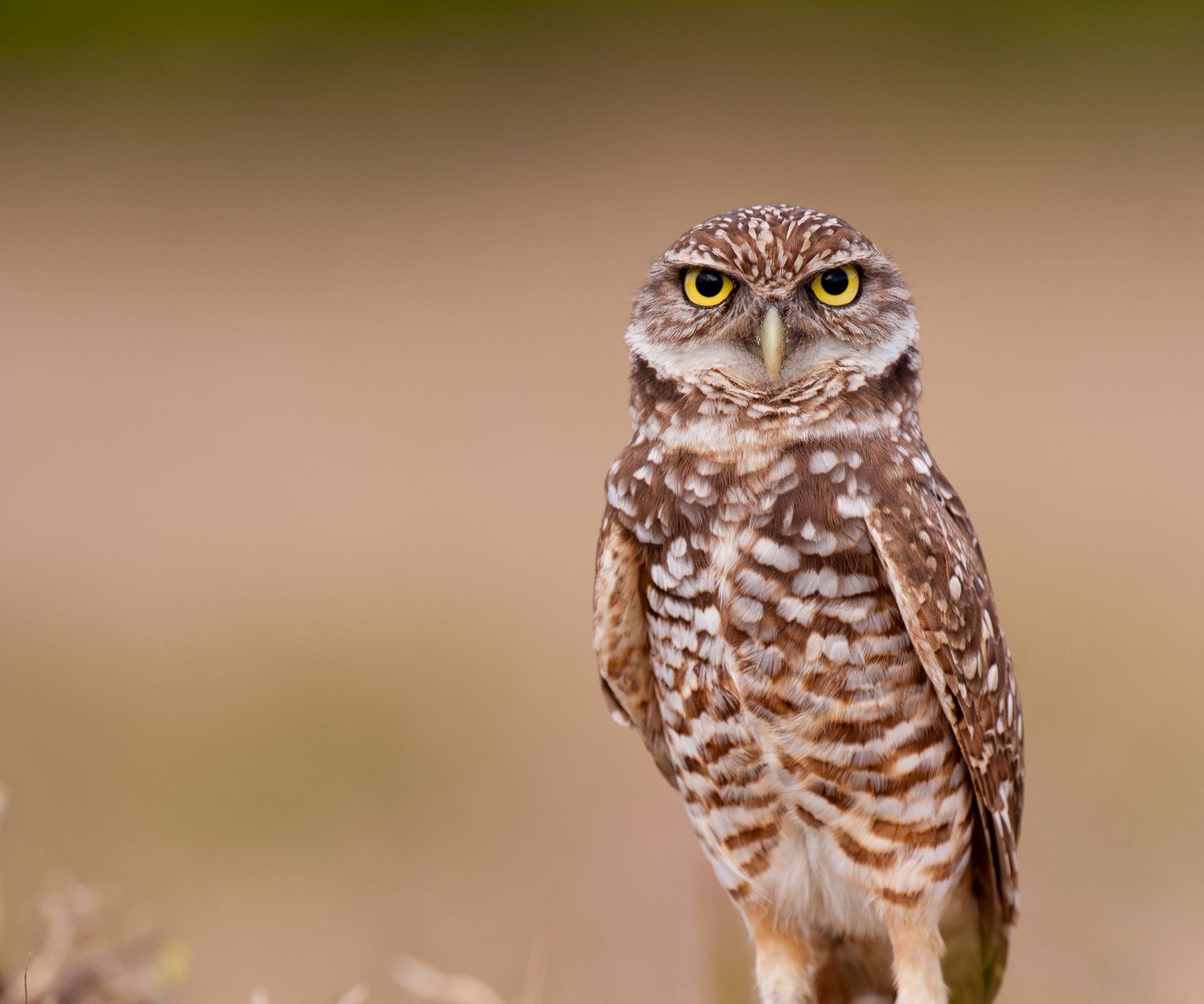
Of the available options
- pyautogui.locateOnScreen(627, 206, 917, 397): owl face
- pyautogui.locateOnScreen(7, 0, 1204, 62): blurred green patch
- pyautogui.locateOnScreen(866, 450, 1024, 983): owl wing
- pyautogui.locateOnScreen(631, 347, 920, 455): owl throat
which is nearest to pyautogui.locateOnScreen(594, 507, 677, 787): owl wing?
pyautogui.locateOnScreen(631, 347, 920, 455): owl throat

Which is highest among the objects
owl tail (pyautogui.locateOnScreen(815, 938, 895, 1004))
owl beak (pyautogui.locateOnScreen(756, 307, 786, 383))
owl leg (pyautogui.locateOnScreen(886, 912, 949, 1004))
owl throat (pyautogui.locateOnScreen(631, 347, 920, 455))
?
owl beak (pyautogui.locateOnScreen(756, 307, 786, 383))

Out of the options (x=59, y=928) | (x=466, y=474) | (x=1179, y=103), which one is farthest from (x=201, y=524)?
(x=1179, y=103)

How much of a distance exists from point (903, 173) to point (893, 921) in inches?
308

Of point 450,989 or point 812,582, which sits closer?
point 450,989

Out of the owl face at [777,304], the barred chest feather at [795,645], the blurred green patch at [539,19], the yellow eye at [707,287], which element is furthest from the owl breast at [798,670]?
the blurred green patch at [539,19]

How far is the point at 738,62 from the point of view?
10695 mm

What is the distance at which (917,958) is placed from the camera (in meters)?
2.50

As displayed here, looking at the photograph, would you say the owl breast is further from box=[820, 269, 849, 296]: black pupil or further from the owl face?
box=[820, 269, 849, 296]: black pupil

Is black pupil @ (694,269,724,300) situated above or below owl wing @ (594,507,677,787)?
above

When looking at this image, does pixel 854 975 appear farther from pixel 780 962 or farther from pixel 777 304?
pixel 777 304

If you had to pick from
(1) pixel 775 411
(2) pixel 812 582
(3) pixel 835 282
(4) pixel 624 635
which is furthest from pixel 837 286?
(4) pixel 624 635

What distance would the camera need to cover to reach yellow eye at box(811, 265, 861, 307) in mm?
2279

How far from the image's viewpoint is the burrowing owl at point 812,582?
2.25 m

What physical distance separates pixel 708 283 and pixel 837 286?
0.22 metres
